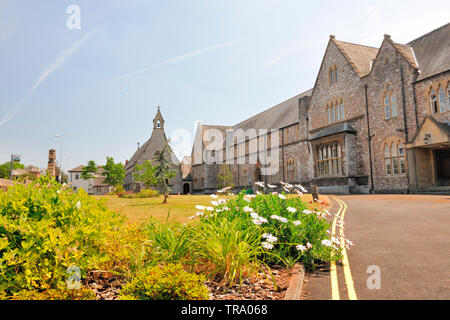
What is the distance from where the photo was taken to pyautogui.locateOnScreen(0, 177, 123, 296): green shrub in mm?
3965

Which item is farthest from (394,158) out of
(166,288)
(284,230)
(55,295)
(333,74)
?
(55,295)

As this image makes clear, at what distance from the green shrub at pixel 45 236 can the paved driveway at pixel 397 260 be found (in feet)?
11.5

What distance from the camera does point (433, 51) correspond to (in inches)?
952

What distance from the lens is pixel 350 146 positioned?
2870 cm

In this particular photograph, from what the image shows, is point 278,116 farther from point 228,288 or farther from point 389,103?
point 228,288

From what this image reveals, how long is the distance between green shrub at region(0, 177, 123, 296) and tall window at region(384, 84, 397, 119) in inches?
1038

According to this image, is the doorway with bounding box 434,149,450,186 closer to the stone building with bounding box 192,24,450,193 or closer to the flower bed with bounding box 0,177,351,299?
the stone building with bounding box 192,24,450,193

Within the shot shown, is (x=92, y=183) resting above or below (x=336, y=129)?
below

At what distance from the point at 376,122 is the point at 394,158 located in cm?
367

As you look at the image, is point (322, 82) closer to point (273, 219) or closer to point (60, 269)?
point (273, 219)

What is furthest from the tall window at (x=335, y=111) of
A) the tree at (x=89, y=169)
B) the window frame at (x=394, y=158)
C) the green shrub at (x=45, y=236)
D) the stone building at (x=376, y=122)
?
the tree at (x=89, y=169)

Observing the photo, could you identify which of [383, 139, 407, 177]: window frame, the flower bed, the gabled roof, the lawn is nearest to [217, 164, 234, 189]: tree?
the gabled roof
